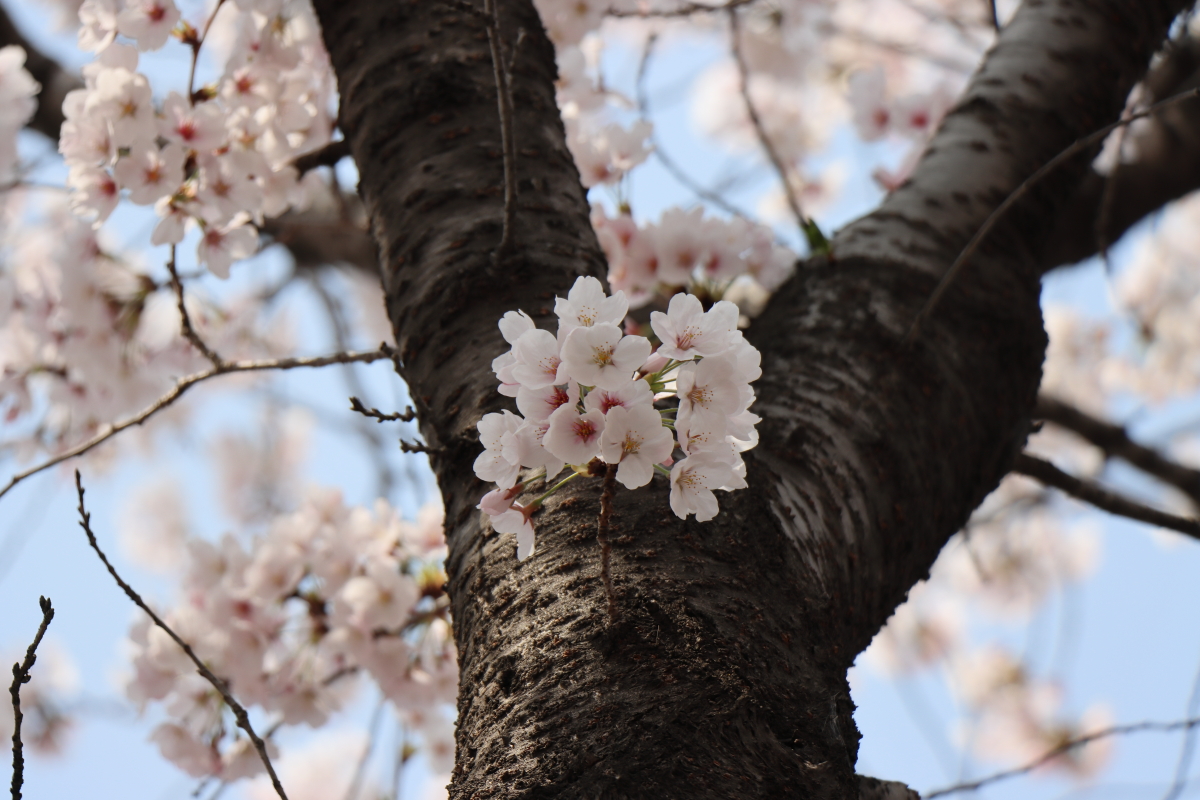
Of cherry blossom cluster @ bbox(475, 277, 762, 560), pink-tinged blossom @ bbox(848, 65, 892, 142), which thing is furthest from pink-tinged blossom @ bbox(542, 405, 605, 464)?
pink-tinged blossom @ bbox(848, 65, 892, 142)

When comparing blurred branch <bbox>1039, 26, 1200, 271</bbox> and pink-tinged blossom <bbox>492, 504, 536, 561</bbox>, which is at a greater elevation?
blurred branch <bbox>1039, 26, 1200, 271</bbox>

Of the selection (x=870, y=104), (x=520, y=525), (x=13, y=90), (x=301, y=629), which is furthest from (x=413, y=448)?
(x=870, y=104)

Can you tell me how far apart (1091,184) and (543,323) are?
2.05 m

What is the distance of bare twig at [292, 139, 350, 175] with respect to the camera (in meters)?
1.34

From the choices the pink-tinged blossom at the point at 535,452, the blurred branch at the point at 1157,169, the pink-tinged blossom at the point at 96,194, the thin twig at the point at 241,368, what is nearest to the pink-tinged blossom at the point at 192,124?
the pink-tinged blossom at the point at 96,194

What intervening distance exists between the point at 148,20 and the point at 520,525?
1096 mm

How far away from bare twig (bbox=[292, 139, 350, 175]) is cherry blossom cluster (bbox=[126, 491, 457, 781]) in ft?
2.16

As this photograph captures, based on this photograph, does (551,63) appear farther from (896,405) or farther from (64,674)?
(64,674)

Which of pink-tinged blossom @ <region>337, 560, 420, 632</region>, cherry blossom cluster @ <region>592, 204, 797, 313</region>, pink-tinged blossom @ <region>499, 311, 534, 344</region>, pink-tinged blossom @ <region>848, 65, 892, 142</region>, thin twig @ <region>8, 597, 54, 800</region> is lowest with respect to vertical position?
thin twig @ <region>8, 597, 54, 800</region>

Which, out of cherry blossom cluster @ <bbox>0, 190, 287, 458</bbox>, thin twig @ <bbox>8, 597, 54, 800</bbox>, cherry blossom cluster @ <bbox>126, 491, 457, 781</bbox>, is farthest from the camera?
cherry blossom cluster @ <bbox>0, 190, 287, 458</bbox>

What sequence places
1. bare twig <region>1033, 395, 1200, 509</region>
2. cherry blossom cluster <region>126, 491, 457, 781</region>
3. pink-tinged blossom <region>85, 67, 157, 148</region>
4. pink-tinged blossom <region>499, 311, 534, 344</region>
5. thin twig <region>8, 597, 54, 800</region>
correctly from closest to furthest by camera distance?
thin twig <region>8, 597, 54, 800</region>, pink-tinged blossom <region>499, 311, 534, 344</region>, pink-tinged blossom <region>85, 67, 157, 148</region>, cherry blossom cluster <region>126, 491, 457, 781</region>, bare twig <region>1033, 395, 1200, 509</region>

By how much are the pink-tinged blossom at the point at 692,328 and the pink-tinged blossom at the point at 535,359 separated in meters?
0.08

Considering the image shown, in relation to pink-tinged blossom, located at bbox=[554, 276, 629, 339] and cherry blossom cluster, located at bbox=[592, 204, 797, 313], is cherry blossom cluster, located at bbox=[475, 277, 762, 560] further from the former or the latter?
cherry blossom cluster, located at bbox=[592, 204, 797, 313]

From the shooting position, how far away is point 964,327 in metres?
1.15
